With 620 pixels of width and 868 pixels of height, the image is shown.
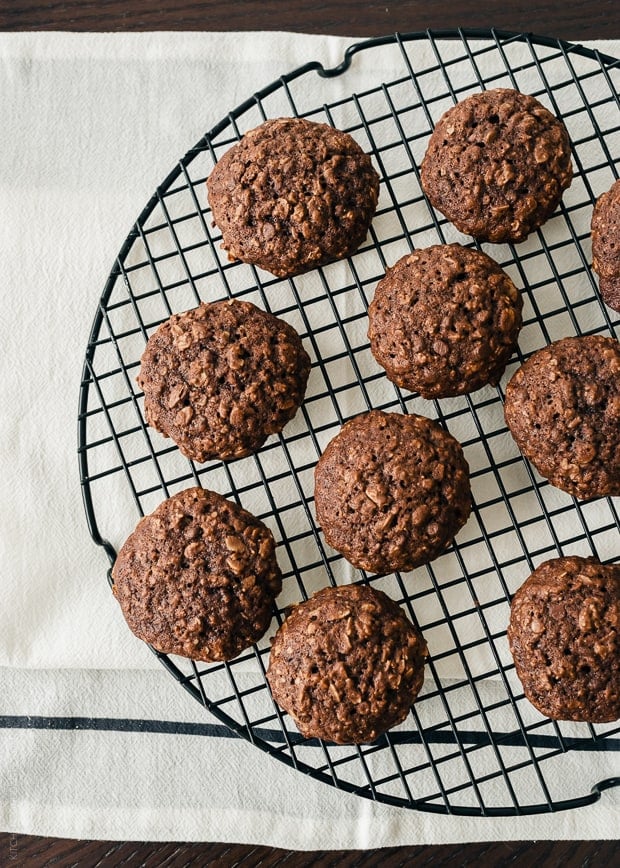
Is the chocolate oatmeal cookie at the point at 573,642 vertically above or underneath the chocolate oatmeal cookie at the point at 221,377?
underneath

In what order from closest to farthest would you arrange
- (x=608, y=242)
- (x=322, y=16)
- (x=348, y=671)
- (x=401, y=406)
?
(x=348, y=671) → (x=608, y=242) → (x=401, y=406) → (x=322, y=16)

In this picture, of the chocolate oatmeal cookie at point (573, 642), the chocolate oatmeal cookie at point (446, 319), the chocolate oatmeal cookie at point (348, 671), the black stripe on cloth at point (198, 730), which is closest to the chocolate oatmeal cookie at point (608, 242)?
the chocolate oatmeal cookie at point (446, 319)

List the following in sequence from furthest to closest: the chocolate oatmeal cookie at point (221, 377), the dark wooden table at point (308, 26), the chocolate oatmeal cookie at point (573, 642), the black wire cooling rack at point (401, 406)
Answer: the dark wooden table at point (308, 26) < the black wire cooling rack at point (401, 406) < the chocolate oatmeal cookie at point (221, 377) < the chocolate oatmeal cookie at point (573, 642)

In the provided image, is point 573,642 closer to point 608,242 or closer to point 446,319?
point 446,319

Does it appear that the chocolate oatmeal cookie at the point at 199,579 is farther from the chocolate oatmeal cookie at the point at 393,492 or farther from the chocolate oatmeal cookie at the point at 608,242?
the chocolate oatmeal cookie at the point at 608,242

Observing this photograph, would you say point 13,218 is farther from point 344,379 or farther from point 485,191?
point 485,191

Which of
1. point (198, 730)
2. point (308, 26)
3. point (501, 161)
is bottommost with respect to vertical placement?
point (198, 730)

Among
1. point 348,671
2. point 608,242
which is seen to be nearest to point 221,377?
point 348,671
